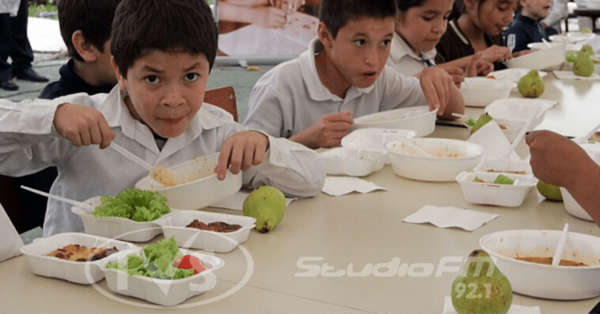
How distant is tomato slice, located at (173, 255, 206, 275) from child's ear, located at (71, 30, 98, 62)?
117cm

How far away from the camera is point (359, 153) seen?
1.96 meters

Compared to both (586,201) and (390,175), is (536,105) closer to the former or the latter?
(390,175)

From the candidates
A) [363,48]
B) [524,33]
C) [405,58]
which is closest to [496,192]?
[363,48]

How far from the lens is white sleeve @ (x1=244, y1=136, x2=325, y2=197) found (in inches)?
64.7

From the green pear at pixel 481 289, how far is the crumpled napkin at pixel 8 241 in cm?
75

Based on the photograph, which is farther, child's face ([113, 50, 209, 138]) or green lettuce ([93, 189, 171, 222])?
child's face ([113, 50, 209, 138])

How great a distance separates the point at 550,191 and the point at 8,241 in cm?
110

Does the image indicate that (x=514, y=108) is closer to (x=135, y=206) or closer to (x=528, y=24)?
(x=135, y=206)

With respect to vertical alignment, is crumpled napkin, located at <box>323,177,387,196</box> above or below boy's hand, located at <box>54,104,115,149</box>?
below

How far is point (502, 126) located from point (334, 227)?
3.22ft

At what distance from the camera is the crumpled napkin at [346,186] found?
171 centimetres

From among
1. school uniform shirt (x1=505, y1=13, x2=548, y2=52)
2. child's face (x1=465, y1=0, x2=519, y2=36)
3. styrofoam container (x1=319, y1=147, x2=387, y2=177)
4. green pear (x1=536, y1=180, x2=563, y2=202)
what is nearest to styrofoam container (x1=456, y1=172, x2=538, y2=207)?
green pear (x1=536, y1=180, x2=563, y2=202)

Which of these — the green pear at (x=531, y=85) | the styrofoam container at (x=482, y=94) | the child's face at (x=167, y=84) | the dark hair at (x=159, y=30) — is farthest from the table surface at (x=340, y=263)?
the green pear at (x=531, y=85)

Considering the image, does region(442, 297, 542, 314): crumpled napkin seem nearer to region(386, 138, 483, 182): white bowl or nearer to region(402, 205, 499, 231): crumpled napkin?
→ region(402, 205, 499, 231): crumpled napkin
